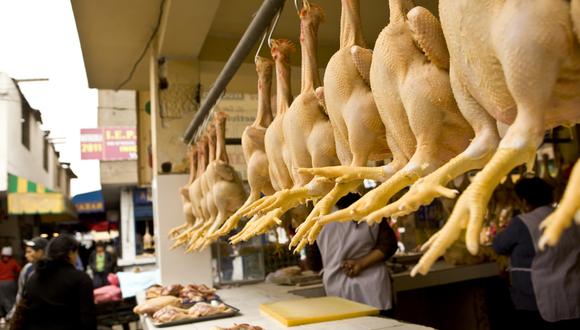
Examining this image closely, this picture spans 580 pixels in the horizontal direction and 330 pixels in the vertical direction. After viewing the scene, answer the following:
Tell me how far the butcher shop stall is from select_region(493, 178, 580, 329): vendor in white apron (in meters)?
0.01

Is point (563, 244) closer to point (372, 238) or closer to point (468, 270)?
point (372, 238)

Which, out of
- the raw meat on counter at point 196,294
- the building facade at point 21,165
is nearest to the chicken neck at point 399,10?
the raw meat on counter at point 196,294

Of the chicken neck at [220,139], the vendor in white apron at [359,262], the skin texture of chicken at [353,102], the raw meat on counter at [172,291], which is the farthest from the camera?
the vendor in white apron at [359,262]

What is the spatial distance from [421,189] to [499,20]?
0.28 meters

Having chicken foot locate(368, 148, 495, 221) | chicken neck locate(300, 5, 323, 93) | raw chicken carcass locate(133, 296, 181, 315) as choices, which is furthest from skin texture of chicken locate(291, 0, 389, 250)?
raw chicken carcass locate(133, 296, 181, 315)

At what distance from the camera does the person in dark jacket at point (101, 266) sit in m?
9.69

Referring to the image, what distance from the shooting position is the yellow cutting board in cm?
241

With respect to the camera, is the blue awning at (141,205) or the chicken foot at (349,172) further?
the blue awning at (141,205)

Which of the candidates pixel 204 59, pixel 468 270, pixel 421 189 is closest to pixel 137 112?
pixel 204 59

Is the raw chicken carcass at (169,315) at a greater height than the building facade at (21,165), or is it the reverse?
the building facade at (21,165)

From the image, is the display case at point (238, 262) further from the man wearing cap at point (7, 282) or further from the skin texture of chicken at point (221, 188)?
the man wearing cap at point (7, 282)

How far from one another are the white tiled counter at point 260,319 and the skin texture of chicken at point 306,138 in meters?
1.04

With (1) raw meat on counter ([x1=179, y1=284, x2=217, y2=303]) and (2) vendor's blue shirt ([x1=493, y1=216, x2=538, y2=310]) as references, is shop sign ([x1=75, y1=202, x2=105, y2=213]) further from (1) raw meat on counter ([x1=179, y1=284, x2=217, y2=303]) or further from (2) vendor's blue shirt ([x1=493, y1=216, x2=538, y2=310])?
(2) vendor's blue shirt ([x1=493, y1=216, x2=538, y2=310])

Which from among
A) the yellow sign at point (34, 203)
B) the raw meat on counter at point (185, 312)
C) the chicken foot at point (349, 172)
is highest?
the yellow sign at point (34, 203)
